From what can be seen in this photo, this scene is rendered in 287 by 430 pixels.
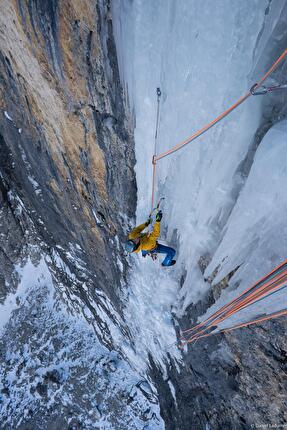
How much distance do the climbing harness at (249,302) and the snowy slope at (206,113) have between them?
108 mm

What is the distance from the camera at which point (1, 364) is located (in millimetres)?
9594

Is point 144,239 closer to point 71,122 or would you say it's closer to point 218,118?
point 218,118

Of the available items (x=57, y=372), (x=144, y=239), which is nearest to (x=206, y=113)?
(x=144, y=239)

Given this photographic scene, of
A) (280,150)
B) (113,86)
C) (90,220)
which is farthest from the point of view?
(90,220)

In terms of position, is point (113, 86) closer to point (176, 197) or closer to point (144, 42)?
point (144, 42)

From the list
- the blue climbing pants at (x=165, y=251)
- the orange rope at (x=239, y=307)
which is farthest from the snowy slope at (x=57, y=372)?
the blue climbing pants at (x=165, y=251)

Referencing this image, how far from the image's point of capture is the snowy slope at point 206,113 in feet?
7.98

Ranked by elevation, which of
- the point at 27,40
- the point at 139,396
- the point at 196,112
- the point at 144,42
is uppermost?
the point at 27,40

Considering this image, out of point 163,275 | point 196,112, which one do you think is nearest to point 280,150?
point 196,112

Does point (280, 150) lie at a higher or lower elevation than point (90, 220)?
lower

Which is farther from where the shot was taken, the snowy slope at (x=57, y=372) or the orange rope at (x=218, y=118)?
the snowy slope at (x=57, y=372)

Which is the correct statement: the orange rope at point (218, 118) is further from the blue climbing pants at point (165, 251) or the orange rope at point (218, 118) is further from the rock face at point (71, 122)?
the blue climbing pants at point (165, 251)

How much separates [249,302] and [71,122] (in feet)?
13.0

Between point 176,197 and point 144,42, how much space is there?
191 centimetres
